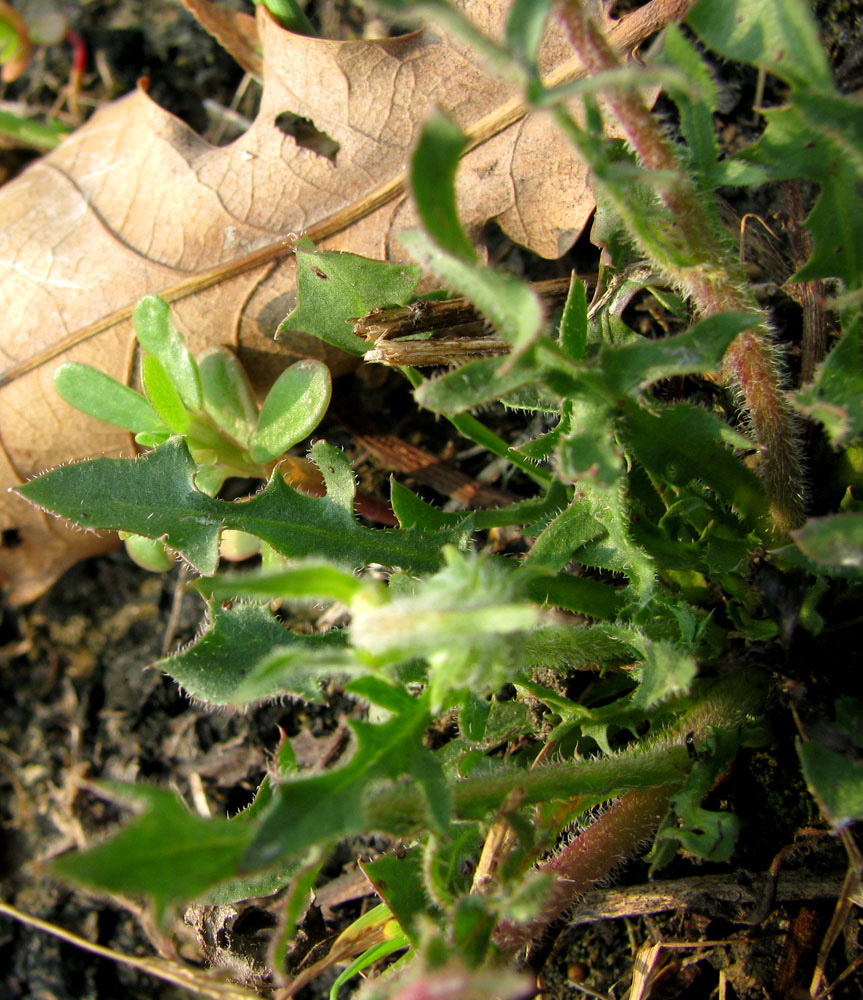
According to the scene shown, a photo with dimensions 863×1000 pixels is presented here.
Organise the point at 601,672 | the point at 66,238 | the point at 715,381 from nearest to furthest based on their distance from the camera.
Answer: the point at 601,672 → the point at 715,381 → the point at 66,238

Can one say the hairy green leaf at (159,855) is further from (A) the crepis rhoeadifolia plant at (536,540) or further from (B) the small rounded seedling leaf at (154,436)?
(B) the small rounded seedling leaf at (154,436)

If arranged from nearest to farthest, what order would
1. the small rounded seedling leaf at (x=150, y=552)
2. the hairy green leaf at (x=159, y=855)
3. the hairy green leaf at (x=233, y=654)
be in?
1. the hairy green leaf at (x=159, y=855)
2. the hairy green leaf at (x=233, y=654)
3. the small rounded seedling leaf at (x=150, y=552)

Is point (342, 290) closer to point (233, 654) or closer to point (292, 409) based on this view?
point (292, 409)

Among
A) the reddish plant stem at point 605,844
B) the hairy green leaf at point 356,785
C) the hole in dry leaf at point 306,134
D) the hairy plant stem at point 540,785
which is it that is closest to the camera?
the hairy green leaf at point 356,785

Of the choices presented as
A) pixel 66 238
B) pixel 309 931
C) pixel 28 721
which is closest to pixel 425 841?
pixel 309 931

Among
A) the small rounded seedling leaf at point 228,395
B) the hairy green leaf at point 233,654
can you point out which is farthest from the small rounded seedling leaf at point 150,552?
the hairy green leaf at point 233,654

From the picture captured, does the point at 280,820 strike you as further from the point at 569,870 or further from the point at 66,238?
the point at 66,238

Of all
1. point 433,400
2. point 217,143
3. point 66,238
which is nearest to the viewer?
point 433,400
